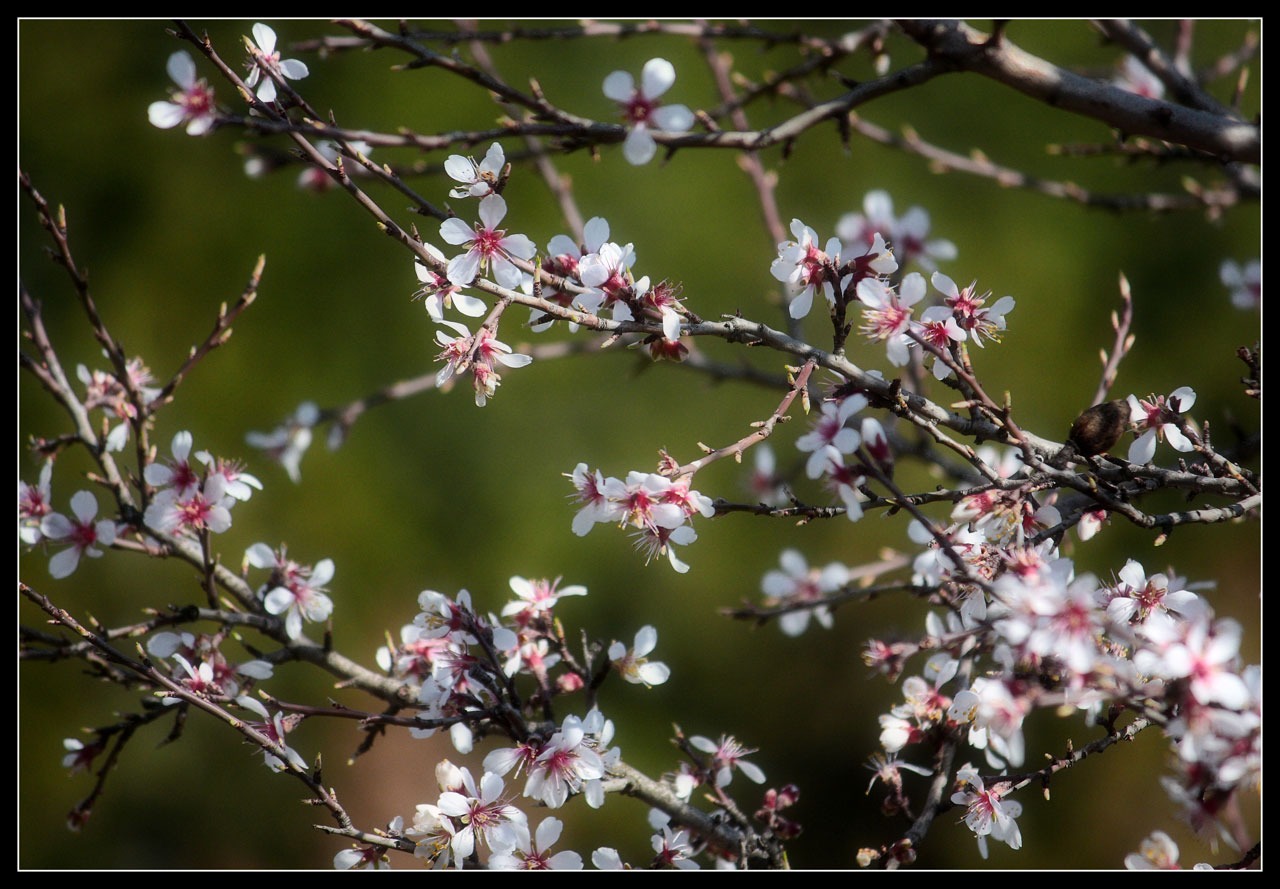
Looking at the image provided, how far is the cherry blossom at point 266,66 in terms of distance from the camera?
1.17m

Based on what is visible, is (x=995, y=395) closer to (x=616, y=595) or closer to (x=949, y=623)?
(x=616, y=595)

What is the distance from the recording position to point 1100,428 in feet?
3.89

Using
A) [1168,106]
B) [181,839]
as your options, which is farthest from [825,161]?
[181,839]

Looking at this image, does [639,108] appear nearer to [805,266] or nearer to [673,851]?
[805,266]

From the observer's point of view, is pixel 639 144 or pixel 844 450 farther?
pixel 639 144

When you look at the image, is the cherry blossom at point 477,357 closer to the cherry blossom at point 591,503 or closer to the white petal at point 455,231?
the white petal at point 455,231

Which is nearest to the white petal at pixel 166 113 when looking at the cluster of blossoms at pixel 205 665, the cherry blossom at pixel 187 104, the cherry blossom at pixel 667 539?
the cherry blossom at pixel 187 104

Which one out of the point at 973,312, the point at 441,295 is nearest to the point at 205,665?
the point at 441,295

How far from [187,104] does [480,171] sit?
464 mm

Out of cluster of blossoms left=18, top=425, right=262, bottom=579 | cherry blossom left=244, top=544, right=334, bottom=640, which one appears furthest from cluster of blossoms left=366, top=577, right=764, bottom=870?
cluster of blossoms left=18, top=425, right=262, bottom=579

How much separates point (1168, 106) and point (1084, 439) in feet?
1.66

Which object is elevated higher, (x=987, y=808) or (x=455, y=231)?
(x=455, y=231)

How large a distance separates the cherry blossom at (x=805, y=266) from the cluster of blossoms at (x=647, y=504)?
0.29m

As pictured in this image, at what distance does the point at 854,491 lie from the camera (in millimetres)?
1057
